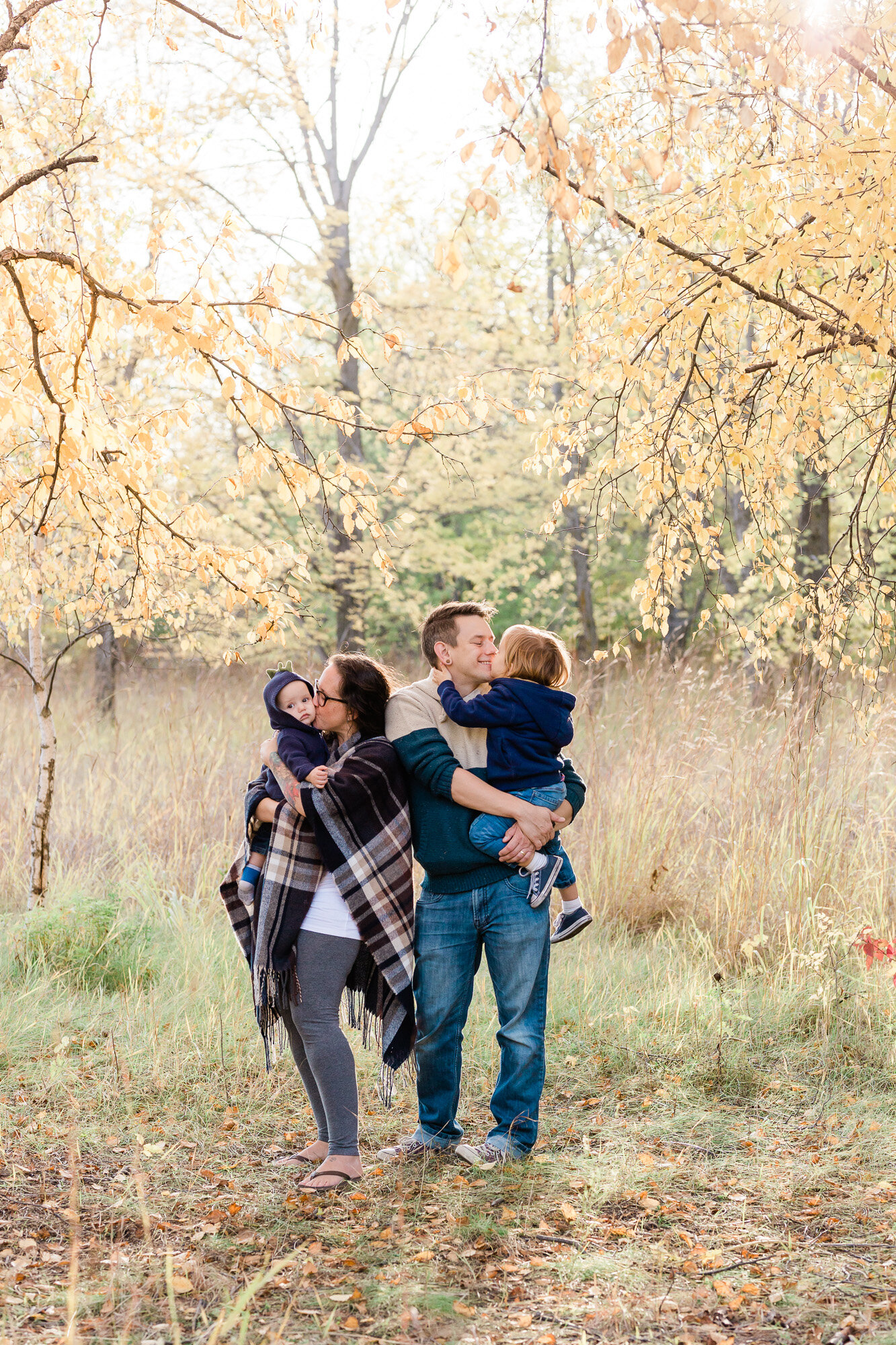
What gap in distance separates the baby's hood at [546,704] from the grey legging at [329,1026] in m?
0.85

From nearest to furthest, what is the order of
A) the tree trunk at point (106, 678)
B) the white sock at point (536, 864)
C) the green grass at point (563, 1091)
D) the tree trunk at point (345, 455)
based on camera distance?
the green grass at point (563, 1091), the white sock at point (536, 864), the tree trunk at point (106, 678), the tree trunk at point (345, 455)

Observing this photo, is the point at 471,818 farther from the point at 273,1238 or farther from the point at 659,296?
the point at 659,296

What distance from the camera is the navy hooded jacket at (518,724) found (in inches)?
131

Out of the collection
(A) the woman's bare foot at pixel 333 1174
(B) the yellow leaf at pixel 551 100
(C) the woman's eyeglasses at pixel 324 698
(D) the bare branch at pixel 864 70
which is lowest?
(A) the woman's bare foot at pixel 333 1174

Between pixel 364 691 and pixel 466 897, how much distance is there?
700mm

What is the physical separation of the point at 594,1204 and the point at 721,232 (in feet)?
12.7

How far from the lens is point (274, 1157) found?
379 cm

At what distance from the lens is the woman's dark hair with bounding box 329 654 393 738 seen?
3.43 meters

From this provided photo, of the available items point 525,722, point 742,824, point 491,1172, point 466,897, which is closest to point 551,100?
point 525,722

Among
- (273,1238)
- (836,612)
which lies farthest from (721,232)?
(273,1238)

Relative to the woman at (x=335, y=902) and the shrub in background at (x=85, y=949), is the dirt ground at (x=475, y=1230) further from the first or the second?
the shrub in background at (x=85, y=949)

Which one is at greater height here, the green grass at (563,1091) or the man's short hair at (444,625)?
the man's short hair at (444,625)

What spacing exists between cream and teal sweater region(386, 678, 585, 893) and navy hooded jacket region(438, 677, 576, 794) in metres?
0.07

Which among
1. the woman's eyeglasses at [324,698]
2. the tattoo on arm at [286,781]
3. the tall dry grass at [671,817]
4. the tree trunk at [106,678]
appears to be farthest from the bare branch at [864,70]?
the tree trunk at [106,678]
